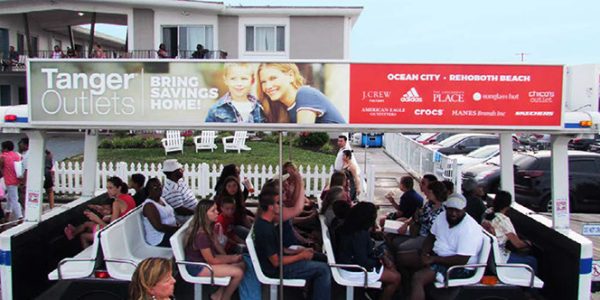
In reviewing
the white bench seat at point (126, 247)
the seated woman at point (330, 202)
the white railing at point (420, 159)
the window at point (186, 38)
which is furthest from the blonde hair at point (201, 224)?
the window at point (186, 38)

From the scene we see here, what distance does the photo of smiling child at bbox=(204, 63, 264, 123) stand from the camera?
470 cm

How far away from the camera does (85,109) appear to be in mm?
4809

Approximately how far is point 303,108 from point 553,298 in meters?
3.16

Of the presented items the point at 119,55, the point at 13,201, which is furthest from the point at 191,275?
the point at 119,55

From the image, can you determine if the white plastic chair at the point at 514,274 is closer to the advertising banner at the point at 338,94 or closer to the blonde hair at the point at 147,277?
the advertising banner at the point at 338,94

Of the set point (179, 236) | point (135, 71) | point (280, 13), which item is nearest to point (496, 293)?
point (179, 236)

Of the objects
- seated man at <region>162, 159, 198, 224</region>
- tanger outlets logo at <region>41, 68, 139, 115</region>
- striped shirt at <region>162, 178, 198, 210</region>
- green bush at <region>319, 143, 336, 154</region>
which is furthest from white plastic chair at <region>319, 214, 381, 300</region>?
green bush at <region>319, 143, 336, 154</region>

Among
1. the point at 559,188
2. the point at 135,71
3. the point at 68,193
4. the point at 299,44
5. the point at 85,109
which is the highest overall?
the point at 299,44

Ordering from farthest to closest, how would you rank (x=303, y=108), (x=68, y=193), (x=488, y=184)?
(x=68, y=193) < (x=488, y=184) < (x=303, y=108)

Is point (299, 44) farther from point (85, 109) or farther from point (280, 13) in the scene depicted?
point (85, 109)

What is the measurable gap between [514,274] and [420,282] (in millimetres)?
893

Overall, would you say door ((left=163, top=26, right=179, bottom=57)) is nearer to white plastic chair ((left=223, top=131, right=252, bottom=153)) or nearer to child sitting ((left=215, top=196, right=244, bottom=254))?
white plastic chair ((left=223, top=131, right=252, bottom=153))

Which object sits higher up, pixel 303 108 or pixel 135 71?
pixel 135 71

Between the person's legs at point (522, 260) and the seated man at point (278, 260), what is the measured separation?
194 cm
